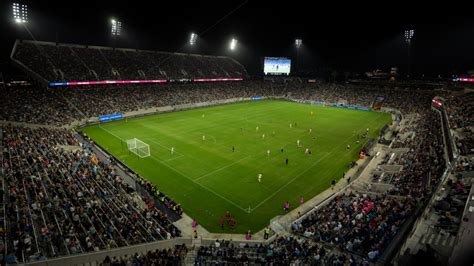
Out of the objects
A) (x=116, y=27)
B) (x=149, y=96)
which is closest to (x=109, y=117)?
(x=149, y=96)

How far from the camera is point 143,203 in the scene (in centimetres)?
2117

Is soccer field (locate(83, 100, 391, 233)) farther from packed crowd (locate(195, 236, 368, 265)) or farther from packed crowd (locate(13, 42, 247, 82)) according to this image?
packed crowd (locate(13, 42, 247, 82))

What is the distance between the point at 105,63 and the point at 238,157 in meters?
52.4

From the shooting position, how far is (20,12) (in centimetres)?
4841

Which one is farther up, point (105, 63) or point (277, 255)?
point (105, 63)

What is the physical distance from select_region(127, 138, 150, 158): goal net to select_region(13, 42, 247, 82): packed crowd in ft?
110

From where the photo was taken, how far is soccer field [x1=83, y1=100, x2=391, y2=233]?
23.0 meters

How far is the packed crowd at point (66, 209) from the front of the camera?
1291cm

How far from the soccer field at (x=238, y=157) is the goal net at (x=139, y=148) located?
0.81 meters

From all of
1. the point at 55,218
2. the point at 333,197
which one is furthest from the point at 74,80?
the point at 333,197

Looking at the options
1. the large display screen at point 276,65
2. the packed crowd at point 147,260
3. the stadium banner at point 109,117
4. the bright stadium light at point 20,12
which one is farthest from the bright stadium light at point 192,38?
the packed crowd at point 147,260

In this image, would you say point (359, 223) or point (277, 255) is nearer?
→ point (277, 255)

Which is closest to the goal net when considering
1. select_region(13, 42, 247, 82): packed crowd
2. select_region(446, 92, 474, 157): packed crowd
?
select_region(446, 92, 474, 157): packed crowd

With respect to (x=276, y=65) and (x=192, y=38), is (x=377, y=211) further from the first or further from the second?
(x=276, y=65)
